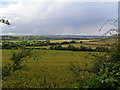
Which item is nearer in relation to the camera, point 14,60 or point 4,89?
point 14,60

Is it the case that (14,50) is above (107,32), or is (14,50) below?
below

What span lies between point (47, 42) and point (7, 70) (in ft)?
4.01

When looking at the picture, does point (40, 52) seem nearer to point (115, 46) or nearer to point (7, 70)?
point (7, 70)

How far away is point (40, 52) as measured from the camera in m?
4.30

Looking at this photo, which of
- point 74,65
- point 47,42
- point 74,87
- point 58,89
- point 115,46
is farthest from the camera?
point 47,42

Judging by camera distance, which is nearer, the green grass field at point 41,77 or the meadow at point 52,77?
the meadow at point 52,77

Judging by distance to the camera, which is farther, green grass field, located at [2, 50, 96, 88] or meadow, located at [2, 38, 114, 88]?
green grass field, located at [2, 50, 96, 88]

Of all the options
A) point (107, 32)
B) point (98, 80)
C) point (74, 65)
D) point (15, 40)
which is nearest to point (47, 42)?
point (15, 40)

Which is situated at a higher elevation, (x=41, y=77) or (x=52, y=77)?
(x=52, y=77)

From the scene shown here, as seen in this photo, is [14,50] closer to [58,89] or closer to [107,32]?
[58,89]

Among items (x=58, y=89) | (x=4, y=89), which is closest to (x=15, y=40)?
(x=4, y=89)

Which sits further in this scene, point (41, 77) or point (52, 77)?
point (41, 77)

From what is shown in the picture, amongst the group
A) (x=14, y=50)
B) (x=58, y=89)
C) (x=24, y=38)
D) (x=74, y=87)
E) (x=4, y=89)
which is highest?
(x=24, y=38)

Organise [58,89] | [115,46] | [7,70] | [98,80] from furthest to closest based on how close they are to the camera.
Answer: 1. [115,46]
2. [7,70]
3. [58,89]
4. [98,80]
